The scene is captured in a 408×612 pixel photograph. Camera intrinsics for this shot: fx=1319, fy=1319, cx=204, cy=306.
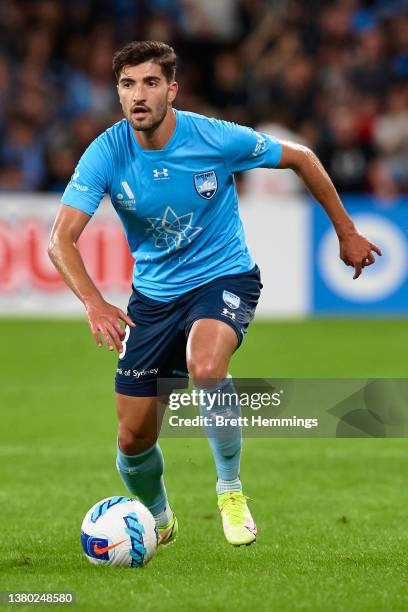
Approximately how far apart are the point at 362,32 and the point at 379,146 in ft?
8.66

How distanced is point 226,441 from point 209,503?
1309 mm

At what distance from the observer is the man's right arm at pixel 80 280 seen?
5211mm

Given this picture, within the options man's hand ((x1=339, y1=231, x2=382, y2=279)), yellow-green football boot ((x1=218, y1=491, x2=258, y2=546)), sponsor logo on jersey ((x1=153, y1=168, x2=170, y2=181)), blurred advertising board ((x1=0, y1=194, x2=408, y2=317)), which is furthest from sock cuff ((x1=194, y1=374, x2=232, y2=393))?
blurred advertising board ((x1=0, y1=194, x2=408, y2=317))

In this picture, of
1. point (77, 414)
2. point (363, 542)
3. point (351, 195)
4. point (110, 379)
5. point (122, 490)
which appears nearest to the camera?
point (363, 542)

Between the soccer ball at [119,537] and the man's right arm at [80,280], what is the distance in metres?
0.69

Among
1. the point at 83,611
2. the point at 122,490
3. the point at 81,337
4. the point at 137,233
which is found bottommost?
the point at 81,337

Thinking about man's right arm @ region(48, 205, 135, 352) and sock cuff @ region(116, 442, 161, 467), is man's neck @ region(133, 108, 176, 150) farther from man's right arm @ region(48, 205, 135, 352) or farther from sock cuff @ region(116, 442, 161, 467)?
sock cuff @ region(116, 442, 161, 467)

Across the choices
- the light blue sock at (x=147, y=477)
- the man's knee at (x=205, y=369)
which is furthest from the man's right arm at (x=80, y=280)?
the light blue sock at (x=147, y=477)

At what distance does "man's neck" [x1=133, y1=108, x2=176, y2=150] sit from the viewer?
5801 millimetres

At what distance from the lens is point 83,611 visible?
177 inches

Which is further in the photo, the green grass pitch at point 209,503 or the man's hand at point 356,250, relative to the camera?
the man's hand at point 356,250

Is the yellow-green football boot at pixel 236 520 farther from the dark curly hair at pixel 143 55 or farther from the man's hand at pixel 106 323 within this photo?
the dark curly hair at pixel 143 55

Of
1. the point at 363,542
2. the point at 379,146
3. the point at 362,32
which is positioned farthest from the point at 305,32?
the point at 363,542

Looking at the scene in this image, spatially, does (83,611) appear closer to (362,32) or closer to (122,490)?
(122,490)
